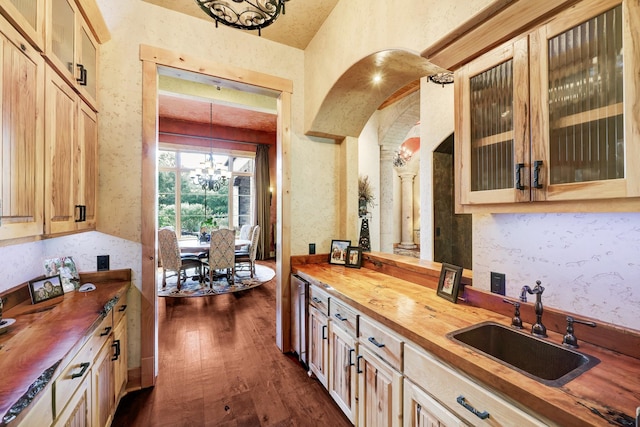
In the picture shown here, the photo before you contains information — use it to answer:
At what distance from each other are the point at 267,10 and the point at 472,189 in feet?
5.48

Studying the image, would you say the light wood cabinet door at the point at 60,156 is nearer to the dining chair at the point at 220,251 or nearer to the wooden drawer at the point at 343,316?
the wooden drawer at the point at 343,316

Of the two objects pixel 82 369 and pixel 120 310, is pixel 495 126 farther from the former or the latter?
pixel 120 310

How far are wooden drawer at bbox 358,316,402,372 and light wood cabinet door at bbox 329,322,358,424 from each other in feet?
0.46

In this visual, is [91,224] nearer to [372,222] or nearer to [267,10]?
[267,10]

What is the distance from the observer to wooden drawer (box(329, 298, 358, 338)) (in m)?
1.72

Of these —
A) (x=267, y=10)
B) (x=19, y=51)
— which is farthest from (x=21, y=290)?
(x=267, y=10)

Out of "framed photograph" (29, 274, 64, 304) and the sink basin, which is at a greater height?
"framed photograph" (29, 274, 64, 304)

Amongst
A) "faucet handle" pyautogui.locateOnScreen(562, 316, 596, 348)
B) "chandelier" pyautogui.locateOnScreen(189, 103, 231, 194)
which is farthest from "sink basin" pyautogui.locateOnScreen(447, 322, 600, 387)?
"chandelier" pyautogui.locateOnScreen(189, 103, 231, 194)

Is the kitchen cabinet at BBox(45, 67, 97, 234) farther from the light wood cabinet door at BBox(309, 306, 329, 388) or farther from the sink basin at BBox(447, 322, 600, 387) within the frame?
the sink basin at BBox(447, 322, 600, 387)

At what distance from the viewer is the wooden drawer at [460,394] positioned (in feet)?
2.92

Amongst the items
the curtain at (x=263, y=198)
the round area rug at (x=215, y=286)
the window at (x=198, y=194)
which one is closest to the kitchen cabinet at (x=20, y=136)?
the round area rug at (x=215, y=286)

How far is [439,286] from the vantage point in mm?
1771

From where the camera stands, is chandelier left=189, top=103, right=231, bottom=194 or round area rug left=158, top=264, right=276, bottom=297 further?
chandelier left=189, top=103, right=231, bottom=194

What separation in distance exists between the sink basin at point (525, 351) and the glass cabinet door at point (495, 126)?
629mm
